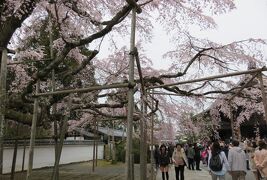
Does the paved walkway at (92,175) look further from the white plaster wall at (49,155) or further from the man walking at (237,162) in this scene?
the man walking at (237,162)

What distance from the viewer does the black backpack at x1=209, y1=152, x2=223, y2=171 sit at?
9914 mm

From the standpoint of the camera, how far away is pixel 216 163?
9938 mm

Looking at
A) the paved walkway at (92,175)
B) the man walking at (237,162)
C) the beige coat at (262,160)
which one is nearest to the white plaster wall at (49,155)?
the paved walkway at (92,175)

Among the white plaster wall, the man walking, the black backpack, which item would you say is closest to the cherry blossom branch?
the black backpack

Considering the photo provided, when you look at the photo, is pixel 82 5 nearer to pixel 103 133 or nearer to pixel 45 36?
pixel 45 36

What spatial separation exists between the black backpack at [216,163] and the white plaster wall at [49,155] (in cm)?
1165

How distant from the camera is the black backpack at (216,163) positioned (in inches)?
390

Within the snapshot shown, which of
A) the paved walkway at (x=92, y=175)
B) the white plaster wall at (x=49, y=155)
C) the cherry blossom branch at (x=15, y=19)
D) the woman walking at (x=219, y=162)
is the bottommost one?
the paved walkway at (x=92, y=175)

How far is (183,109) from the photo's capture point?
16.5 m

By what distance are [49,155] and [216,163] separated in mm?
15675

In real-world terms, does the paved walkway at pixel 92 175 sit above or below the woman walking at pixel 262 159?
below

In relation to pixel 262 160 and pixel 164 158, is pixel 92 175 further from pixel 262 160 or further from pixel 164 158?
pixel 262 160

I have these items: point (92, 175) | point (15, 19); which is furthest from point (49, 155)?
point (15, 19)

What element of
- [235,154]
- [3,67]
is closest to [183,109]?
[235,154]
